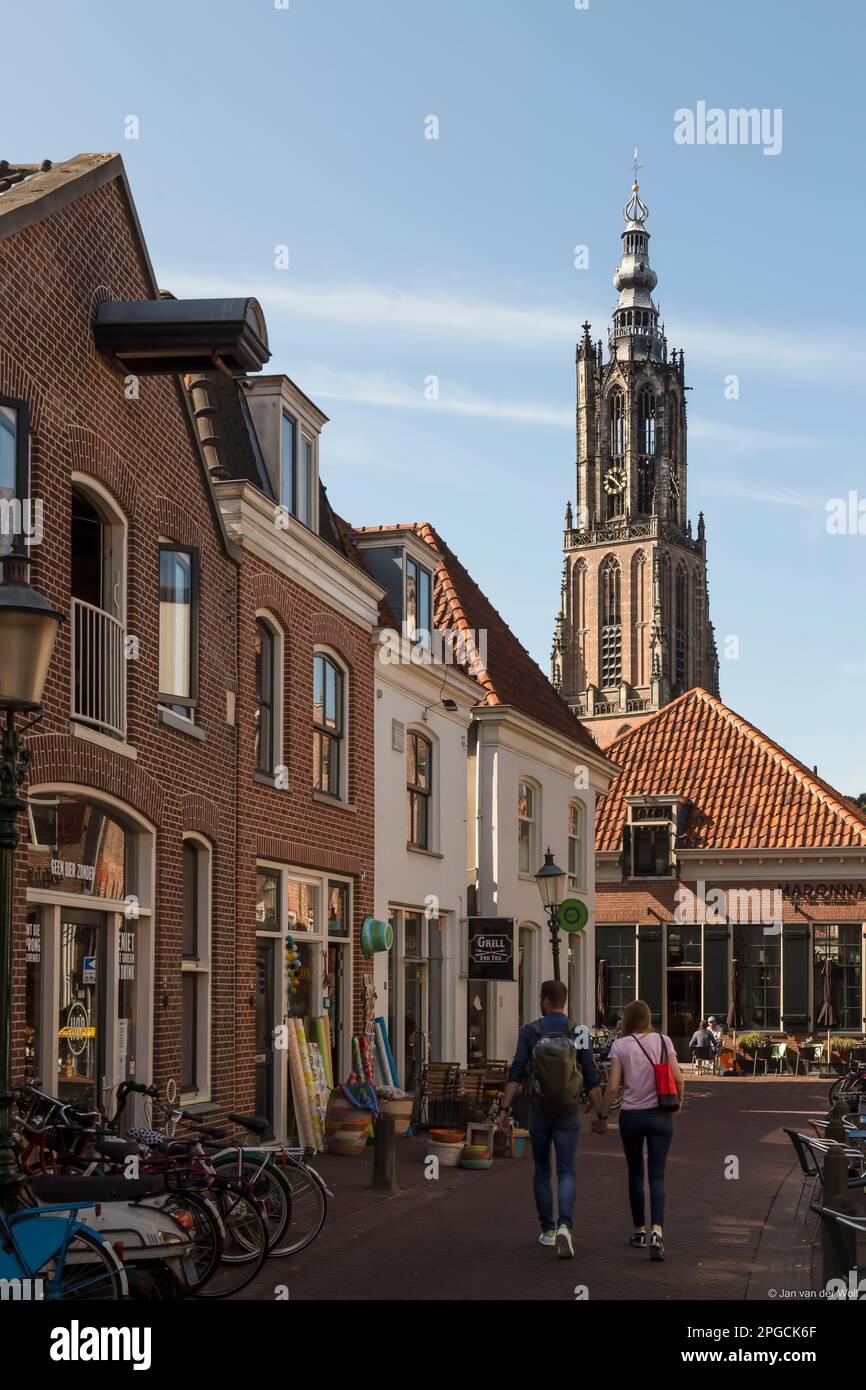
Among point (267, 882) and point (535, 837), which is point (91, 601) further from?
point (535, 837)

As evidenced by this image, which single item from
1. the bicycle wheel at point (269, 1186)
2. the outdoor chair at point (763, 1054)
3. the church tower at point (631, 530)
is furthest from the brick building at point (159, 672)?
the church tower at point (631, 530)

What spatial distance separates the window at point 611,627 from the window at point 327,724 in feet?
320

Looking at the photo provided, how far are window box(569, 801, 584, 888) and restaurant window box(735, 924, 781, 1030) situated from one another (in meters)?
9.94

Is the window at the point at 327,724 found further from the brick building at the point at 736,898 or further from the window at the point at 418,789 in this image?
the brick building at the point at 736,898

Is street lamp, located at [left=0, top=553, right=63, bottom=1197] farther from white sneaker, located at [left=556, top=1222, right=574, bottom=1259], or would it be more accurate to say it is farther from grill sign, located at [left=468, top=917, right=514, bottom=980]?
grill sign, located at [left=468, top=917, right=514, bottom=980]

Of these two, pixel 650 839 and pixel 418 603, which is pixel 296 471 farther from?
pixel 650 839

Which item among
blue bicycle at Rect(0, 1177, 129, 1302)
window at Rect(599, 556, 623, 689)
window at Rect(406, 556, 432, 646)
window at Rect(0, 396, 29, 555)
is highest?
window at Rect(599, 556, 623, 689)

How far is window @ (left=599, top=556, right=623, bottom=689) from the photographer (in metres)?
118

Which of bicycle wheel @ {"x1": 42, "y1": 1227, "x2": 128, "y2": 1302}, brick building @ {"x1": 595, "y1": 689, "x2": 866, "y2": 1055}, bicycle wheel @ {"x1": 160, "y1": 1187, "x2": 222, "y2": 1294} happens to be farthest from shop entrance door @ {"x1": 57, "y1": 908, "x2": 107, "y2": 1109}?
brick building @ {"x1": 595, "y1": 689, "x2": 866, "y2": 1055}

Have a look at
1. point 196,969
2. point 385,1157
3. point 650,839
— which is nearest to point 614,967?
point 650,839

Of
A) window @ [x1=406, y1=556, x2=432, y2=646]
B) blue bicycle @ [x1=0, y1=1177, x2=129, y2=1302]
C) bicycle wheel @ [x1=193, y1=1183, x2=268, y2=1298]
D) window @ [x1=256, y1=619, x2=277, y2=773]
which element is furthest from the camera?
window @ [x1=406, y1=556, x2=432, y2=646]

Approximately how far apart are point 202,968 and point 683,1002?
27.5 meters

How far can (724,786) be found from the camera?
43.3 m

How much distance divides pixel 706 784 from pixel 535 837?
14.4 m
